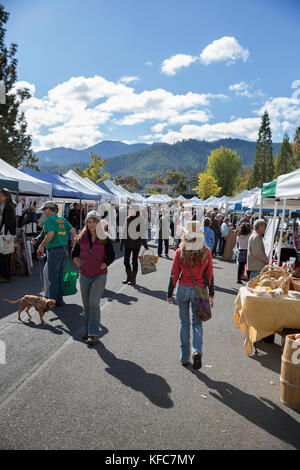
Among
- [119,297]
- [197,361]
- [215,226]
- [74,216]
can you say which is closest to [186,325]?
[197,361]

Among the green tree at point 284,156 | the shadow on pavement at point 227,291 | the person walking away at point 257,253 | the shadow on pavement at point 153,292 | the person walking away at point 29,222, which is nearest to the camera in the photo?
the person walking away at point 257,253

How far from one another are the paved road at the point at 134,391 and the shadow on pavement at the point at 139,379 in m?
0.01

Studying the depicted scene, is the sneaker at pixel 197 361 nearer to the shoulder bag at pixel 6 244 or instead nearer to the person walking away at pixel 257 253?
the person walking away at pixel 257 253

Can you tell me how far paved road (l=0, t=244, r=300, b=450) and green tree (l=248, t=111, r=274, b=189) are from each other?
7465cm

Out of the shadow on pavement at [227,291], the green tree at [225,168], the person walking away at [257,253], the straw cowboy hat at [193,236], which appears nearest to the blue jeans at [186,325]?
the straw cowboy hat at [193,236]

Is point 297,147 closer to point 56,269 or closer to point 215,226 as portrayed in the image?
point 215,226

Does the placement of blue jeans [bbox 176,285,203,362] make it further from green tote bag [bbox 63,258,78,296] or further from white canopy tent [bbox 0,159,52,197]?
white canopy tent [bbox 0,159,52,197]

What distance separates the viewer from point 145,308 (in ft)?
22.8

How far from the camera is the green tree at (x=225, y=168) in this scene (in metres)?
93.6

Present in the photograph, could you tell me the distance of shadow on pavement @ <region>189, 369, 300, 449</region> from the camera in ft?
9.87

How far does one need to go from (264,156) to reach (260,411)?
79083 millimetres

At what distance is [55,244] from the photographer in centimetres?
646
